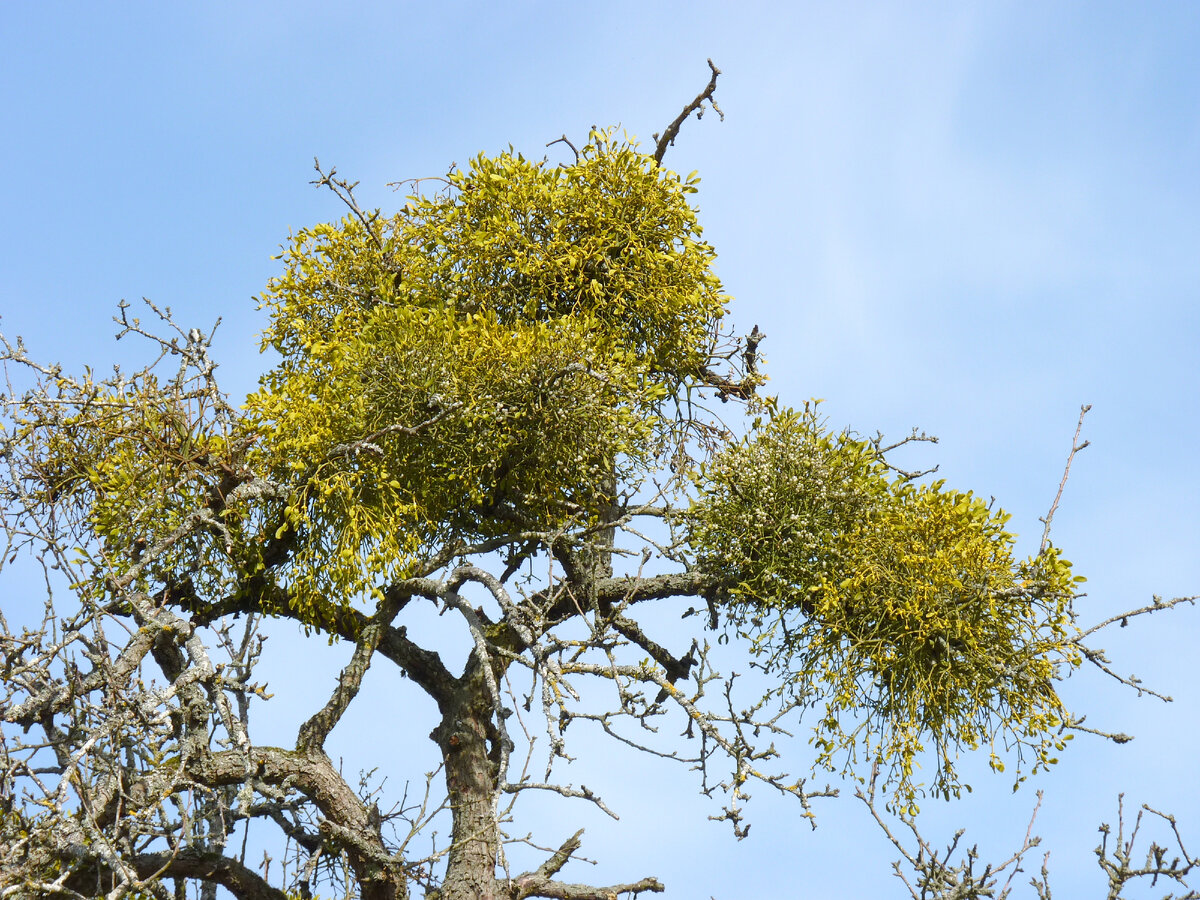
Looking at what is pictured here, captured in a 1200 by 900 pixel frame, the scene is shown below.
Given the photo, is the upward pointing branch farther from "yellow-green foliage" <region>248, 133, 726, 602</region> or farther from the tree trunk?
the tree trunk

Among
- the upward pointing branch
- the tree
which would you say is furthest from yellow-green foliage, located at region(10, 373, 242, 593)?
the upward pointing branch

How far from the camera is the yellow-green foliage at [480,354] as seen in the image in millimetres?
8133

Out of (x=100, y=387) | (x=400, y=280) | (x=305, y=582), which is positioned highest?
(x=400, y=280)

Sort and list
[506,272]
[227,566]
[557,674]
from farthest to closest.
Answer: [506,272] → [227,566] → [557,674]

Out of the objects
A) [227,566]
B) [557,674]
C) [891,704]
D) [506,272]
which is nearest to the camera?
[557,674]

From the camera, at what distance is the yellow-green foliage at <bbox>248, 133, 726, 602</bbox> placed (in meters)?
8.13

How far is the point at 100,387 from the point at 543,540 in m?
3.18

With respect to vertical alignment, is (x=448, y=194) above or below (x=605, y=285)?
above

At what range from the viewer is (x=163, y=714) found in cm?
649

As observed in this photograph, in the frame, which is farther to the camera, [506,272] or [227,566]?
[506,272]

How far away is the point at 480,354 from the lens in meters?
8.12

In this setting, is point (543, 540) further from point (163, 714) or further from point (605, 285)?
point (163, 714)

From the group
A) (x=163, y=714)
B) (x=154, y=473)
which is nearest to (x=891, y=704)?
(x=163, y=714)

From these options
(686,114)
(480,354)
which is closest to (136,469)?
(480,354)
